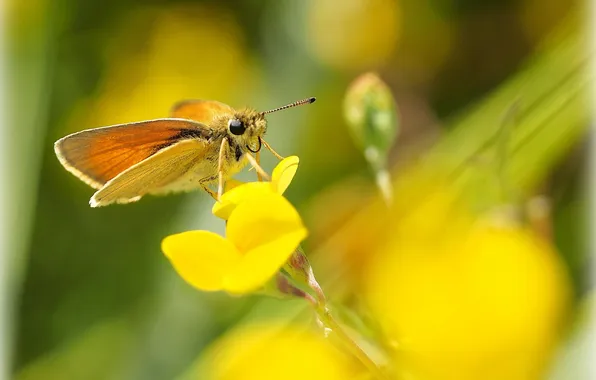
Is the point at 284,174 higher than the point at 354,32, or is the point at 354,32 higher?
the point at 284,174

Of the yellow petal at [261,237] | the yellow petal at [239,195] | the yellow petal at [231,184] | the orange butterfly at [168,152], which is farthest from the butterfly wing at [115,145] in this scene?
the yellow petal at [261,237]

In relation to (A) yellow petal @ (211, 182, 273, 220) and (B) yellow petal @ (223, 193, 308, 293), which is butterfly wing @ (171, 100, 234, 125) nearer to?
(A) yellow petal @ (211, 182, 273, 220)

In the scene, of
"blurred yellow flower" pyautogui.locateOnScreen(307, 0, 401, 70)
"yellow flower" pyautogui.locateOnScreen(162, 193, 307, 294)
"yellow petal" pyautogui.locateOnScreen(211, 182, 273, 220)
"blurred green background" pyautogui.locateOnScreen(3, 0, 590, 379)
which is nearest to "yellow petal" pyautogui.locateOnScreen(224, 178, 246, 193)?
"yellow petal" pyautogui.locateOnScreen(211, 182, 273, 220)

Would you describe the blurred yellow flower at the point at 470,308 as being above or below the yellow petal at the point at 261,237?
below

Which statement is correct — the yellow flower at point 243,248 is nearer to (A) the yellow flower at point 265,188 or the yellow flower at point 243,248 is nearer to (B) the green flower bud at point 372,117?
(A) the yellow flower at point 265,188

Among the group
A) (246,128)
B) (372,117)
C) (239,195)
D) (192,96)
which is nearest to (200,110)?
(246,128)

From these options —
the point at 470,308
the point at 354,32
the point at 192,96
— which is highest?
the point at 470,308

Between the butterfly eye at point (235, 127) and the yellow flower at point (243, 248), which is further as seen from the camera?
the butterfly eye at point (235, 127)

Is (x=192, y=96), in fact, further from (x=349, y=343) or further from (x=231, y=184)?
(x=349, y=343)

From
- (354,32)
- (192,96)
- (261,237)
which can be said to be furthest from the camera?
(192,96)
